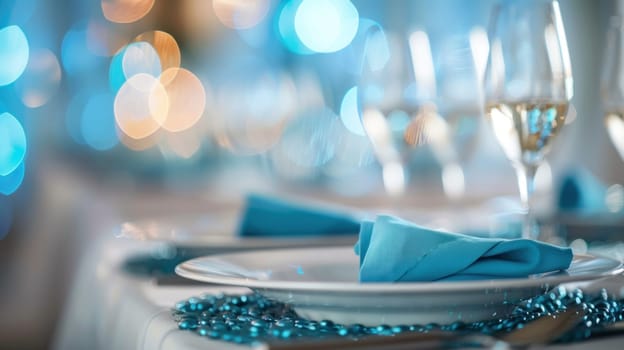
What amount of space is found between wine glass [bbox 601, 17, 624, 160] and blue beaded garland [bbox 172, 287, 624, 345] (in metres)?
0.39

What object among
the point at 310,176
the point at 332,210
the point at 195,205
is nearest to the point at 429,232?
the point at 332,210

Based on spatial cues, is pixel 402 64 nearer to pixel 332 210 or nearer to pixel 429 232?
pixel 332 210

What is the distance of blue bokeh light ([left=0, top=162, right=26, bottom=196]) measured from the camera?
5367 mm

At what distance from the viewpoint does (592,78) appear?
527cm

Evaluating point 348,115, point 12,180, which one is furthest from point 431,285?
point 12,180

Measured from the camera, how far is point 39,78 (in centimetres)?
595

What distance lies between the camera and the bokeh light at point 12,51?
5.99m

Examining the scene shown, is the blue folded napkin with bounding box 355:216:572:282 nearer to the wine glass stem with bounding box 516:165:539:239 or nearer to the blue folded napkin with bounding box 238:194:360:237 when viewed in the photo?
the wine glass stem with bounding box 516:165:539:239

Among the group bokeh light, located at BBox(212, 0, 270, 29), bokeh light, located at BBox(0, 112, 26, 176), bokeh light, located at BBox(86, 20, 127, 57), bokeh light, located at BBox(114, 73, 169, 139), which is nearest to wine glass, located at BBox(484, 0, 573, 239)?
bokeh light, located at BBox(0, 112, 26, 176)

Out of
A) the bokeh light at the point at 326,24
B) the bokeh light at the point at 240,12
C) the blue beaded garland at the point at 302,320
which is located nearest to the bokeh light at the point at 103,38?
the bokeh light at the point at 240,12

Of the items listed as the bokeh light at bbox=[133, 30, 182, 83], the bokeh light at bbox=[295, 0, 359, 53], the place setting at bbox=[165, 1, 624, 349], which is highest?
the bokeh light at bbox=[295, 0, 359, 53]

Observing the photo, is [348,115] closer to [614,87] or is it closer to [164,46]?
[614,87]

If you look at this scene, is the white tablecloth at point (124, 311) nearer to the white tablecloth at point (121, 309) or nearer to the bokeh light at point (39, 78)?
the white tablecloth at point (121, 309)

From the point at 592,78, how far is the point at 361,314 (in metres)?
5.13
